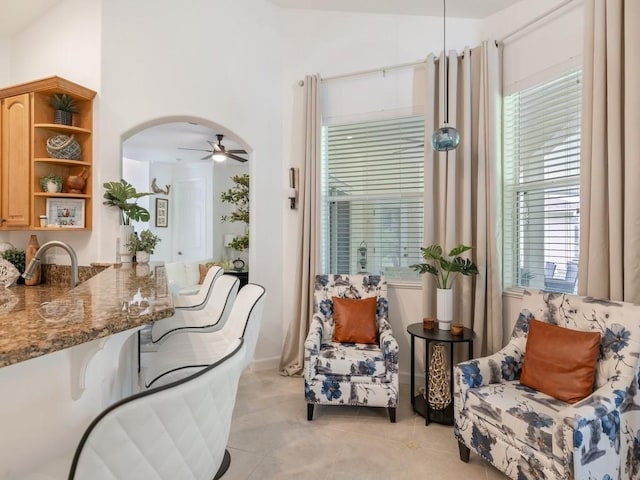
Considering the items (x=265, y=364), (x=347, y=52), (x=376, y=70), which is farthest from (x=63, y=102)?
(x=265, y=364)

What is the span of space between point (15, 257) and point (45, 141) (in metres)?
1.06

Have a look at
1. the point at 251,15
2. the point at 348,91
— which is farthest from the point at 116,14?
the point at 348,91

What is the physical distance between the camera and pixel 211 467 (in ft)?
2.75

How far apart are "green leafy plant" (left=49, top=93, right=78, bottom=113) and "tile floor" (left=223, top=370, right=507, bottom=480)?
2750mm

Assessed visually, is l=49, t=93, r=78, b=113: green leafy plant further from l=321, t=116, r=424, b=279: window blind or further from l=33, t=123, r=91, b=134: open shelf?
l=321, t=116, r=424, b=279: window blind

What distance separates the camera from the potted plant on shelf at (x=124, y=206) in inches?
119

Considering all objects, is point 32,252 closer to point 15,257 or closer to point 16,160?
point 15,257

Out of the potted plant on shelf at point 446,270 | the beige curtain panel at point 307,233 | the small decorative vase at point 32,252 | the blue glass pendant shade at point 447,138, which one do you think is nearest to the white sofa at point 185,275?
the small decorative vase at point 32,252

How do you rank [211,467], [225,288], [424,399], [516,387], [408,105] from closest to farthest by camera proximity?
[211,467]
[516,387]
[225,288]
[424,399]
[408,105]

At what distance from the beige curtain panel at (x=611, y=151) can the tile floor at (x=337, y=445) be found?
135 cm

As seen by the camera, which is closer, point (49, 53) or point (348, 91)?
point (49, 53)

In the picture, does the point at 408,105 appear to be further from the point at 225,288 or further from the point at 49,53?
the point at 49,53

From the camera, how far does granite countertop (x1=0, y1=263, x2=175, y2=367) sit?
0.82 meters

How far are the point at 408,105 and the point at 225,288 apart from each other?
2.42m
